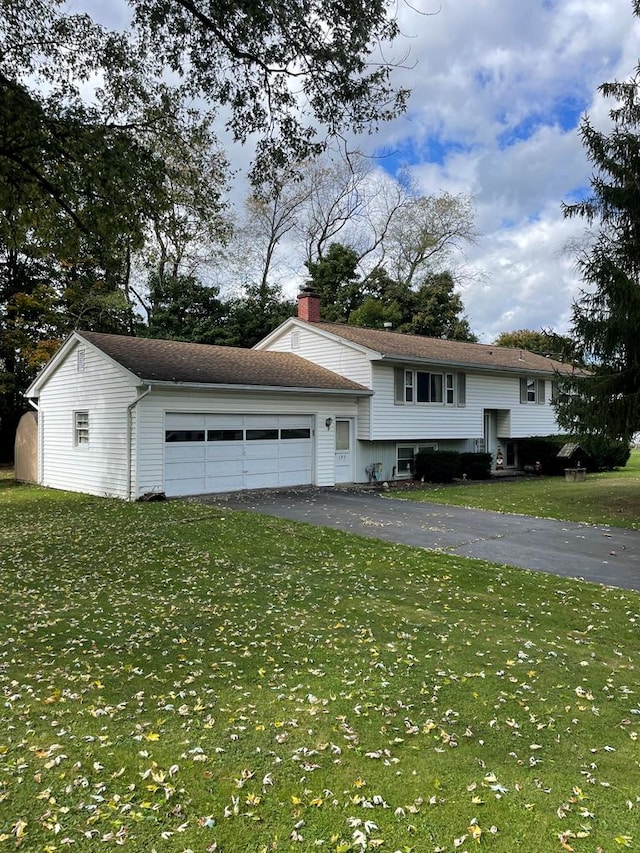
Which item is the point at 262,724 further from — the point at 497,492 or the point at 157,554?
the point at 497,492

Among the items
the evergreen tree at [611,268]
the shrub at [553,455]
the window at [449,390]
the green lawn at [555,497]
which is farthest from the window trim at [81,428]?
the shrub at [553,455]

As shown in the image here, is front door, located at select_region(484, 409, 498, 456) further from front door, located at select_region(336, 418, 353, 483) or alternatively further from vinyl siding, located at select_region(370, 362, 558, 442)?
front door, located at select_region(336, 418, 353, 483)

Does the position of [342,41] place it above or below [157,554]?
above

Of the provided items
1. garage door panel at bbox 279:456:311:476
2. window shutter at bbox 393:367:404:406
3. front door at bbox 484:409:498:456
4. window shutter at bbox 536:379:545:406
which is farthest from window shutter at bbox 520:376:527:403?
garage door panel at bbox 279:456:311:476

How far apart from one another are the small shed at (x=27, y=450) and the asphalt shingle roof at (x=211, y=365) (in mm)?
4592

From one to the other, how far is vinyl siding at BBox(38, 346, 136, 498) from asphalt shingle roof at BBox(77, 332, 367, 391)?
59 cm

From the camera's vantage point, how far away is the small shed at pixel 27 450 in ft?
64.1

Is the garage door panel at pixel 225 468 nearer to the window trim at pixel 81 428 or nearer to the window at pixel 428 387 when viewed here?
the window trim at pixel 81 428

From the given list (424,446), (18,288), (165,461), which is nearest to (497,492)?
(424,446)

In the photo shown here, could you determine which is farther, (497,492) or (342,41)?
(497,492)

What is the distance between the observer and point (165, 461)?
15.0 metres

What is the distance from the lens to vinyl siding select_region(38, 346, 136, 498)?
15047mm

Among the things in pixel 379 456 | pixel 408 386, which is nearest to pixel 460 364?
pixel 408 386

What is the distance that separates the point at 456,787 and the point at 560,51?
11.2 meters
